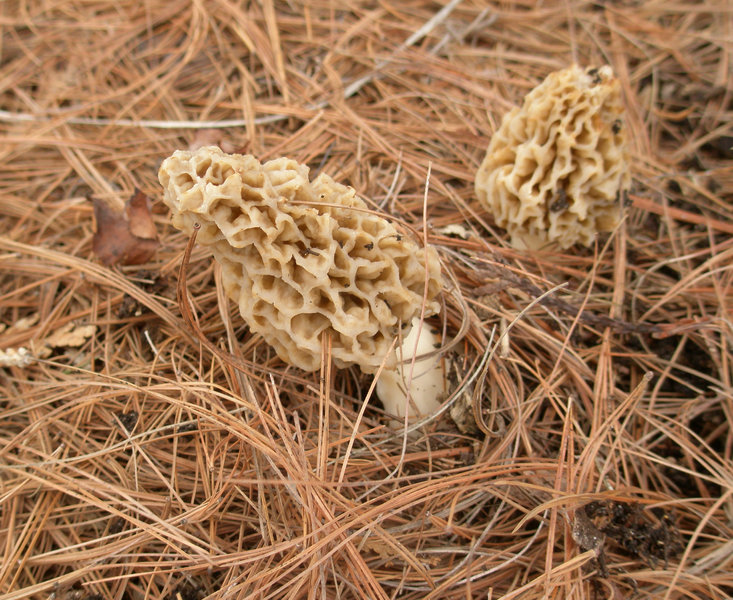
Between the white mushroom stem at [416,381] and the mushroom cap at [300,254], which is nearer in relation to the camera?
the mushroom cap at [300,254]

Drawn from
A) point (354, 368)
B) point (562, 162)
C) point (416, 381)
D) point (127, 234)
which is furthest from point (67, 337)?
point (562, 162)

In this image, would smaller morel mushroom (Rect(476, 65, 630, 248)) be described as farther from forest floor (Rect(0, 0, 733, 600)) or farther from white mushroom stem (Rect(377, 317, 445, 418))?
white mushroom stem (Rect(377, 317, 445, 418))

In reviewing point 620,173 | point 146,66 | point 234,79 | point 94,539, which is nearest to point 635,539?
point 620,173

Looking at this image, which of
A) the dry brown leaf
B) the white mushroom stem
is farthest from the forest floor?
the white mushroom stem

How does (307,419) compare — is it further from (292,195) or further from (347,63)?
(347,63)

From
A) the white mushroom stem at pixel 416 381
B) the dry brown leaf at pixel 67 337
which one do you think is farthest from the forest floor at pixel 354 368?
the white mushroom stem at pixel 416 381

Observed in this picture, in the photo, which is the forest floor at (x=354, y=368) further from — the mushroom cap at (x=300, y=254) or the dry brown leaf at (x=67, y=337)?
the mushroom cap at (x=300, y=254)
